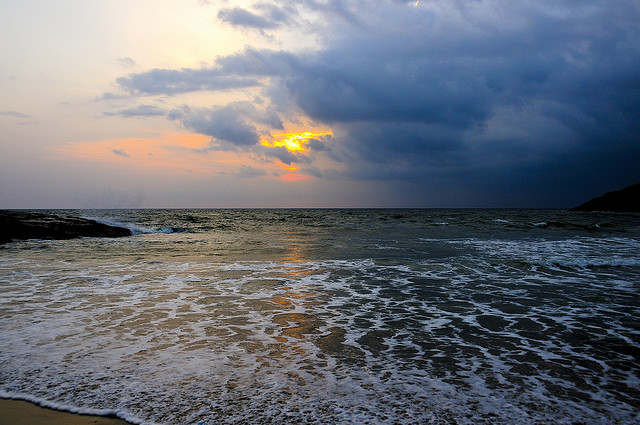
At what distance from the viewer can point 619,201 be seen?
11100 centimetres

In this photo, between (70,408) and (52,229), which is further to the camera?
(52,229)

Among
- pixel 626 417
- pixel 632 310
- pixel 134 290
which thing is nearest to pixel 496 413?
pixel 626 417

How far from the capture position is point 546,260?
14648 millimetres

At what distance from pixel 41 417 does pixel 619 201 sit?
13832cm

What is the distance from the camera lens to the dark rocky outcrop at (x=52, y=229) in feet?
71.4

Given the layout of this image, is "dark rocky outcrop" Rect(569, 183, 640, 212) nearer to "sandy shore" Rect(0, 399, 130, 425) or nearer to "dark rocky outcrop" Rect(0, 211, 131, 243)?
"dark rocky outcrop" Rect(0, 211, 131, 243)

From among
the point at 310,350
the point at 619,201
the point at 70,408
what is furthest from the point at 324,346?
the point at 619,201

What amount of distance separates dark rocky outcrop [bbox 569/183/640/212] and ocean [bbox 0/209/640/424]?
121510mm

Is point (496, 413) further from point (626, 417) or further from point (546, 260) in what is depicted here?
point (546, 260)

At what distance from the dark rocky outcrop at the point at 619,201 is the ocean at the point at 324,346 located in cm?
→ 12151

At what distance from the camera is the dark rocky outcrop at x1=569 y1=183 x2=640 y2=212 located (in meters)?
107

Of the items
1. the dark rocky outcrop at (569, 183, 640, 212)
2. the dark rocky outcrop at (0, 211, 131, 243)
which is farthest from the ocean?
the dark rocky outcrop at (569, 183, 640, 212)

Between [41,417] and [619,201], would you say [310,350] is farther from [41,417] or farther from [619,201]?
[619,201]

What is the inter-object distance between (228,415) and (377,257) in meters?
12.5
